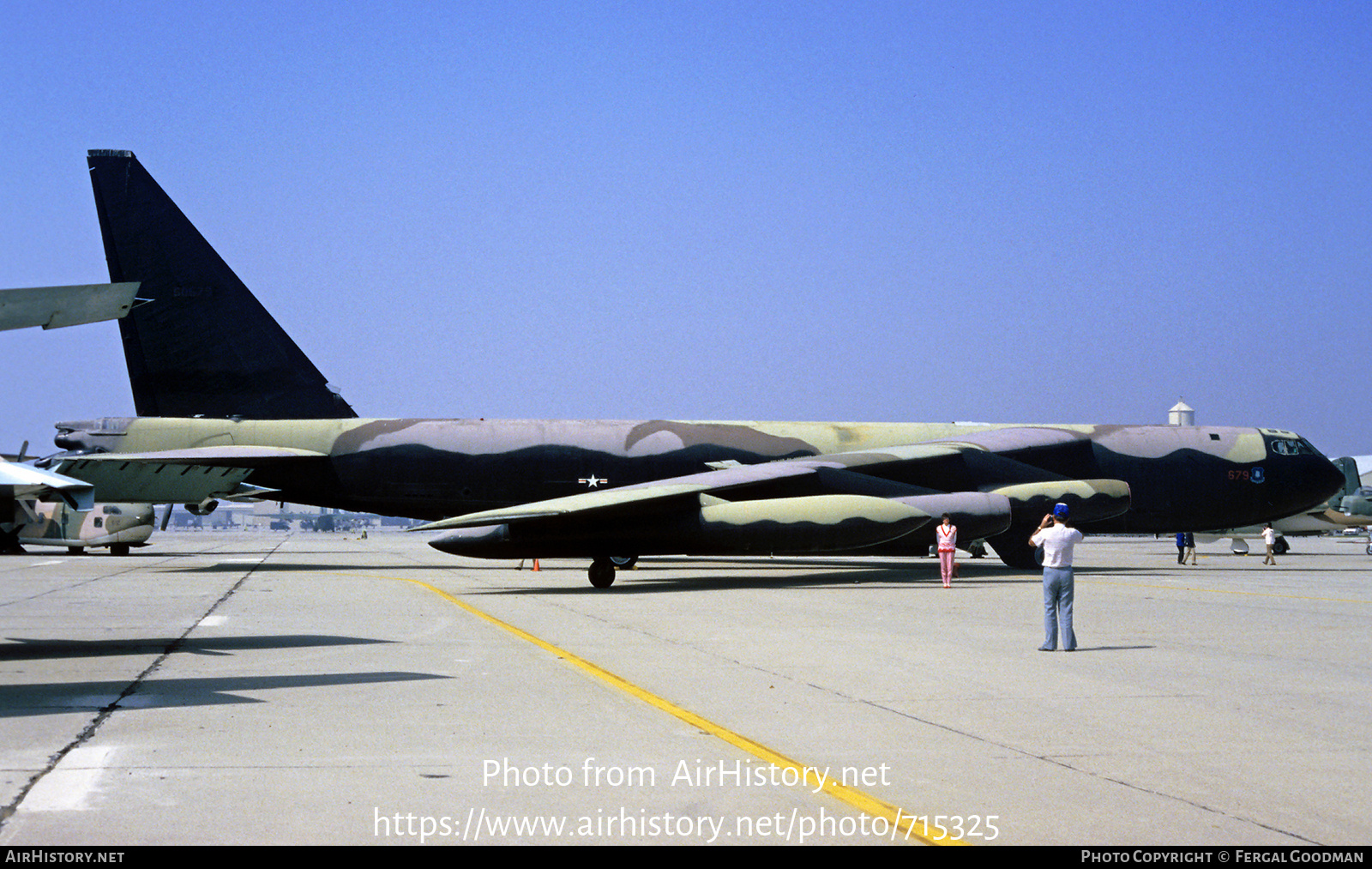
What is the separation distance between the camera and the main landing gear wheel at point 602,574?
20984mm

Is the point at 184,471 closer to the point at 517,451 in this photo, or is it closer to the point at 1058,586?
the point at 517,451

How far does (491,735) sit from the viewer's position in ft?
23.3

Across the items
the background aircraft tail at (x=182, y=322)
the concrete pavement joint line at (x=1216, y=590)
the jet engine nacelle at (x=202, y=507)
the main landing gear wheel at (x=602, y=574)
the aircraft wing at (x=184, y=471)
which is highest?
the background aircraft tail at (x=182, y=322)

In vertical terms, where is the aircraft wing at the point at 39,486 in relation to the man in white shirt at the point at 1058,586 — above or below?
above

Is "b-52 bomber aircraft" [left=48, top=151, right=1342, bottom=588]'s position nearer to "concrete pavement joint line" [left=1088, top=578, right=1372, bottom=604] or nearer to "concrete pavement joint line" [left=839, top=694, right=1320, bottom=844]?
"concrete pavement joint line" [left=1088, top=578, right=1372, bottom=604]

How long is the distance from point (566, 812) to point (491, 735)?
6.28 feet

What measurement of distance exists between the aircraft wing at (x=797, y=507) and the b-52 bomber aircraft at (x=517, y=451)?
0.07 metres

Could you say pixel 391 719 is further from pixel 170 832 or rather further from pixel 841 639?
pixel 841 639

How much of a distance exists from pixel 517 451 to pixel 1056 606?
633 inches

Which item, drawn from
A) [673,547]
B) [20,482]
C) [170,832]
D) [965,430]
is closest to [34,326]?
[20,482]

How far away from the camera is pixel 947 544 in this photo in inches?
875

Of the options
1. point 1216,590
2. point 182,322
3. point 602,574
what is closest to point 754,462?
point 602,574

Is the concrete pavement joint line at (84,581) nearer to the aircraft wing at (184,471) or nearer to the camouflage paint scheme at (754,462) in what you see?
the aircraft wing at (184,471)

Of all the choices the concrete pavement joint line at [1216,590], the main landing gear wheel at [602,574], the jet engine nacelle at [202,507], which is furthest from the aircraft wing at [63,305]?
the jet engine nacelle at [202,507]
